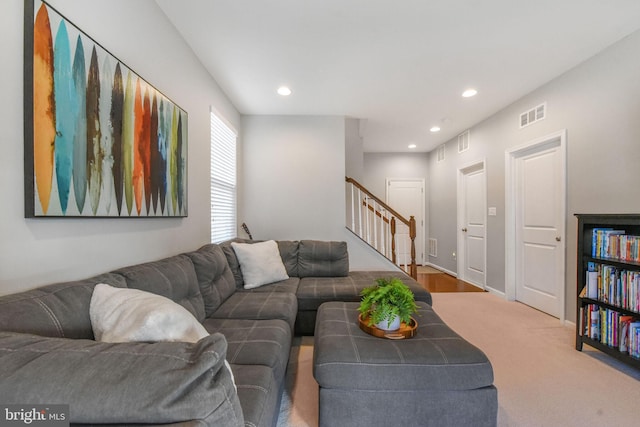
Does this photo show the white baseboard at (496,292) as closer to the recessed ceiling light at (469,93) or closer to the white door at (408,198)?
the white door at (408,198)

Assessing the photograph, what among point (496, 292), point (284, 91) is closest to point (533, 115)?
point (496, 292)

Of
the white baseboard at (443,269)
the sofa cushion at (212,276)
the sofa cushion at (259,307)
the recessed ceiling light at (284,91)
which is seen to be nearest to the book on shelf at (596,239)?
the sofa cushion at (259,307)

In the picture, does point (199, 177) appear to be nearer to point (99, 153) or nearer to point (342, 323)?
point (99, 153)

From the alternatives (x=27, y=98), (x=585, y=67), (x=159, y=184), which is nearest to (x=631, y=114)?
(x=585, y=67)

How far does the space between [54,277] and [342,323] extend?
4.74ft

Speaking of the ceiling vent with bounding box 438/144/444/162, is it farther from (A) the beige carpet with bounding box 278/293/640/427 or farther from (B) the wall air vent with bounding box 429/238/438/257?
(A) the beige carpet with bounding box 278/293/640/427

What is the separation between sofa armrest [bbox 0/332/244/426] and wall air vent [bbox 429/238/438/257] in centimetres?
589

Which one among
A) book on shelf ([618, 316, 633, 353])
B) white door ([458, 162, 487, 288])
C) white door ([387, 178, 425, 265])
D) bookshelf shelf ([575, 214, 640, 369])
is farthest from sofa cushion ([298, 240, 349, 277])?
white door ([387, 178, 425, 265])

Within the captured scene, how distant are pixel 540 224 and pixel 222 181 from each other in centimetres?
372

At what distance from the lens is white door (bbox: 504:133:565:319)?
285 centimetres

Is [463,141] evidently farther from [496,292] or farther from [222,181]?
[222,181]

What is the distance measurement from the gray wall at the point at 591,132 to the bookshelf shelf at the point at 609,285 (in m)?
0.31

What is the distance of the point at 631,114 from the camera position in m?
2.18

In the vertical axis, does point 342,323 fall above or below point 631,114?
below
